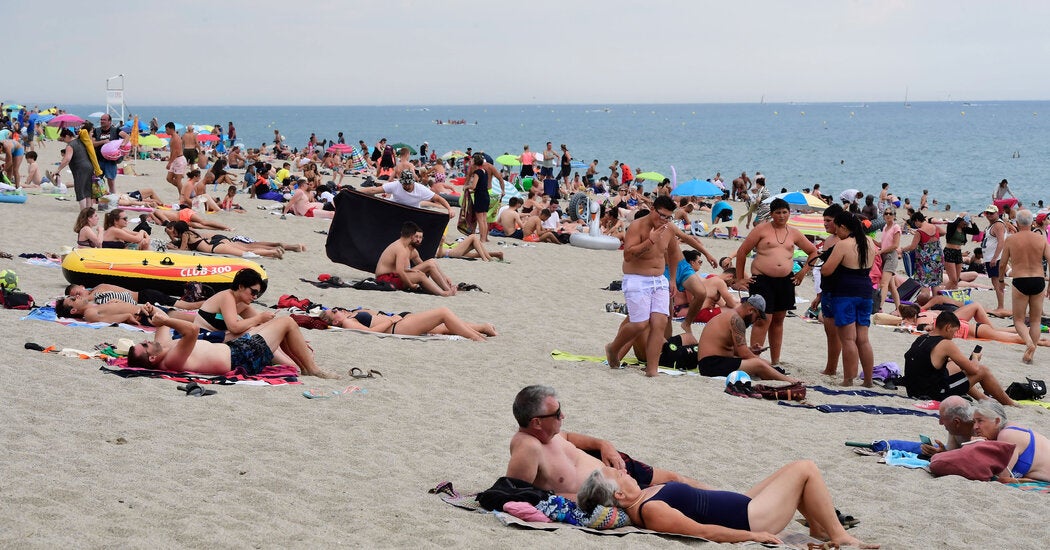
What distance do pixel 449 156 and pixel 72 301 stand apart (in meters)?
29.0

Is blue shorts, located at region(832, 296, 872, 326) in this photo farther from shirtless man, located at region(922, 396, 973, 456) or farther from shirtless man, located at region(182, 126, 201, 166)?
shirtless man, located at region(182, 126, 201, 166)

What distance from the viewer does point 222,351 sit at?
23.6 feet


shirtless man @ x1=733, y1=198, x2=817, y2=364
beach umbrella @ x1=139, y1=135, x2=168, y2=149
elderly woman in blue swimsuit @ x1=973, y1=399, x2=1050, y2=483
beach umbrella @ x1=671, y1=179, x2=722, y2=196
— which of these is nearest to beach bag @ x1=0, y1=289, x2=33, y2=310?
shirtless man @ x1=733, y1=198, x2=817, y2=364

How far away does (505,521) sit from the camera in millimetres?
4676

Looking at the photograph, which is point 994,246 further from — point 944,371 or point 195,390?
point 195,390

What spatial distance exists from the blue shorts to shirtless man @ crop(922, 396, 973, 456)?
8.41 ft

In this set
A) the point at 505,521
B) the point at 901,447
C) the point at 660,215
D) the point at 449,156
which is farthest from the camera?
the point at 449,156

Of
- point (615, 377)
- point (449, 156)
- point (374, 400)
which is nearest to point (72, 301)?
point (374, 400)

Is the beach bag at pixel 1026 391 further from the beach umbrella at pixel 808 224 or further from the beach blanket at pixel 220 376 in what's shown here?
the beach umbrella at pixel 808 224

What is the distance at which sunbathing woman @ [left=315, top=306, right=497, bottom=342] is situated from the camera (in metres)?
9.43

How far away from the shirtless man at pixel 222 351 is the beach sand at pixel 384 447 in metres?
0.26

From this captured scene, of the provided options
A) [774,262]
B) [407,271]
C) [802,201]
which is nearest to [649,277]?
[774,262]

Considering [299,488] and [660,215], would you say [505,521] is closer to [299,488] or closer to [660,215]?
[299,488]

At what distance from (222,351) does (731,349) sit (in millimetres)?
4004
